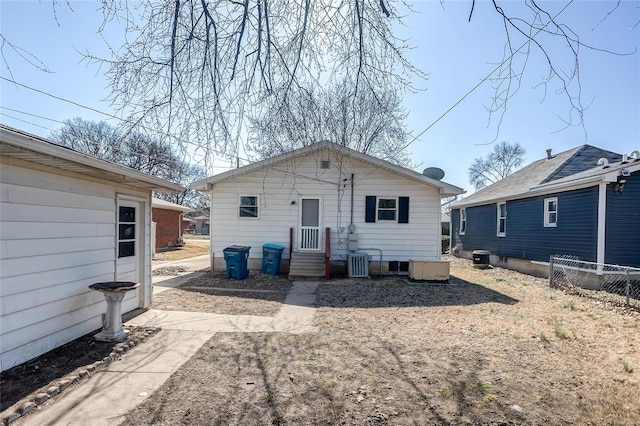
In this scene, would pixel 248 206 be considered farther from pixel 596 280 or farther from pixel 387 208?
pixel 596 280

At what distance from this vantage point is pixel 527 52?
295cm

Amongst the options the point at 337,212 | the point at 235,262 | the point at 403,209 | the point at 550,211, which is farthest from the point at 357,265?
the point at 550,211

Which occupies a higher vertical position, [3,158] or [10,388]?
[3,158]

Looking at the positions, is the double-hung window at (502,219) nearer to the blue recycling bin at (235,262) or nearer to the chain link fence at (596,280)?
the chain link fence at (596,280)

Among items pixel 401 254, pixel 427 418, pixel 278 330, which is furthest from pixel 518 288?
pixel 427 418

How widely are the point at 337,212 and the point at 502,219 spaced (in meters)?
8.26

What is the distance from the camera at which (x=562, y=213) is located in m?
11.0

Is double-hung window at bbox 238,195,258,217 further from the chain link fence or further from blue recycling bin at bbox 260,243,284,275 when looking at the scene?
the chain link fence

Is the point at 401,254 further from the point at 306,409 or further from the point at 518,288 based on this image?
the point at 306,409

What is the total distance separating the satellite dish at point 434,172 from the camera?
12641 millimetres

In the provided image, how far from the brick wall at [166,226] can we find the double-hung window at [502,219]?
18.3 m

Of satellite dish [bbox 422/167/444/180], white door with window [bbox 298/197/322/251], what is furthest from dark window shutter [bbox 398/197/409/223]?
white door with window [bbox 298/197/322/251]

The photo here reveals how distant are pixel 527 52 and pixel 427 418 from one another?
→ 10.9 ft

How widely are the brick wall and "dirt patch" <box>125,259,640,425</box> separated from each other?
16541mm
